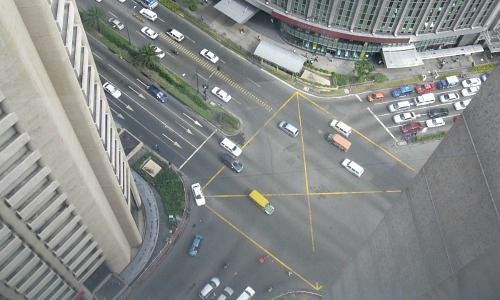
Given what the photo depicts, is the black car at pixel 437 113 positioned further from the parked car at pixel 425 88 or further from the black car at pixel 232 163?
the black car at pixel 232 163

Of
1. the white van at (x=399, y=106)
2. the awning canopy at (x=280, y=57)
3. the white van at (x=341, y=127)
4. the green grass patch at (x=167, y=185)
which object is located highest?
the white van at (x=399, y=106)

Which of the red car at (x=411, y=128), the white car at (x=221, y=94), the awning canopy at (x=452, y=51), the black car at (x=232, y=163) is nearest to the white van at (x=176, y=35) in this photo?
the white car at (x=221, y=94)

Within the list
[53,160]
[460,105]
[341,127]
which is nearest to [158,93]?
[341,127]

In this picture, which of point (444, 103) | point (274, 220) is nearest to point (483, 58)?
point (444, 103)

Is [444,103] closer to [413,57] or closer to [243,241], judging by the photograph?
[413,57]

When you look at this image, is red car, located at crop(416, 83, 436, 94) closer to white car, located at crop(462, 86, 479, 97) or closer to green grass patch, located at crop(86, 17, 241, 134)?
white car, located at crop(462, 86, 479, 97)

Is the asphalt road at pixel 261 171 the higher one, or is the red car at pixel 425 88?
the red car at pixel 425 88

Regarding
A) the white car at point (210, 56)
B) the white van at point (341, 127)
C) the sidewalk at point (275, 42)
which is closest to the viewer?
the white van at point (341, 127)
